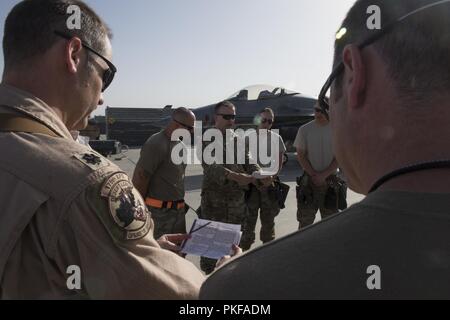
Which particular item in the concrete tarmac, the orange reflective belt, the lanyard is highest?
the lanyard

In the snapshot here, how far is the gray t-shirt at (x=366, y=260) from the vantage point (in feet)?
1.86

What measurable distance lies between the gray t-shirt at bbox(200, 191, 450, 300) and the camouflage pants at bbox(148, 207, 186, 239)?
304cm

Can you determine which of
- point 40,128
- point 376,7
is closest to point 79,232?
point 40,128

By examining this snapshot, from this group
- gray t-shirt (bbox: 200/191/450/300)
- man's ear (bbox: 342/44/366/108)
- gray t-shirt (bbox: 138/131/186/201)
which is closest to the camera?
gray t-shirt (bbox: 200/191/450/300)

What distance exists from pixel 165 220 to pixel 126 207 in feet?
8.73

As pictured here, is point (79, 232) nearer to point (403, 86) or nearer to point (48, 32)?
point (48, 32)

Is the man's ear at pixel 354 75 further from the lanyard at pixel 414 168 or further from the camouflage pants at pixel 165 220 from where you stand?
the camouflage pants at pixel 165 220

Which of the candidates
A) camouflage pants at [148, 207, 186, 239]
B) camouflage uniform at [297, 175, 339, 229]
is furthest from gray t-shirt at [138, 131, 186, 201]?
camouflage uniform at [297, 175, 339, 229]

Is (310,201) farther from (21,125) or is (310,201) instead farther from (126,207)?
(21,125)

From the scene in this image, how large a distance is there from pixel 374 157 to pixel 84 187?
761 mm

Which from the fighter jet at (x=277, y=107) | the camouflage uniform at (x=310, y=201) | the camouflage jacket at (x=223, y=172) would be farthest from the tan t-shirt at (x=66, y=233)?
the fighter jet at (x=277, y=107)

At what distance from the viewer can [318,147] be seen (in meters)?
4.59

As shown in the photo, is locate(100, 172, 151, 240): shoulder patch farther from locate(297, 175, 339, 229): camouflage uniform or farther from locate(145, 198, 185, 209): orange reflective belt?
locate(297, 175, 339, 229): camouflage uniform

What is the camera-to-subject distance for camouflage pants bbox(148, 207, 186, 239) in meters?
3.65
